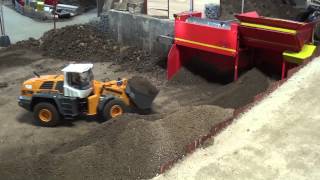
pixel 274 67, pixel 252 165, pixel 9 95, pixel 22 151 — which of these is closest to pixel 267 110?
pixel 252 165

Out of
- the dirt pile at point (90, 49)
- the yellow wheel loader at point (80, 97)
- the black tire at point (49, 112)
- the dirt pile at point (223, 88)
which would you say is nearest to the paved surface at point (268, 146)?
the dirt pile at point (223, 88)

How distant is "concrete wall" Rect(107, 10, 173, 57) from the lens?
17.5m

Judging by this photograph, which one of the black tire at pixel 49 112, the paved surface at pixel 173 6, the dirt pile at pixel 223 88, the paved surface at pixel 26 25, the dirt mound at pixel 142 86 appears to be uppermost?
the paved surface at pixel 173 6

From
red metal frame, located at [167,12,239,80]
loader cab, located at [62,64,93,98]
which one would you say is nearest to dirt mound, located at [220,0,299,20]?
red metal frame, located at [167,12,239,80]

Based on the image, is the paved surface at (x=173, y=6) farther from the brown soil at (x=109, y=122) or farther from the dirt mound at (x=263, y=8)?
the brown soil at (x=109, y=122)

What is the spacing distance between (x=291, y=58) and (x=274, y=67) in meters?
1.56

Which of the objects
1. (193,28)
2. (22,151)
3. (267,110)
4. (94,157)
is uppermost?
(193,28)

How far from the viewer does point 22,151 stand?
37.2ft

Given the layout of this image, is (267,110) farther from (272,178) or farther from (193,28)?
(193,28)

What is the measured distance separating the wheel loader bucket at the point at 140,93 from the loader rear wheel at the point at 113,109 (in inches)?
14.6

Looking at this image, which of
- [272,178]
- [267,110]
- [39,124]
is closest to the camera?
[272,178]

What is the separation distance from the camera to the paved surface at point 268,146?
7.96 meters

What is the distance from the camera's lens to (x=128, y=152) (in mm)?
8859

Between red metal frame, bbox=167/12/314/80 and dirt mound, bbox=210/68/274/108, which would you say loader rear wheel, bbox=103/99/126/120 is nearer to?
dirt mound, bbox=210/68/274/108
